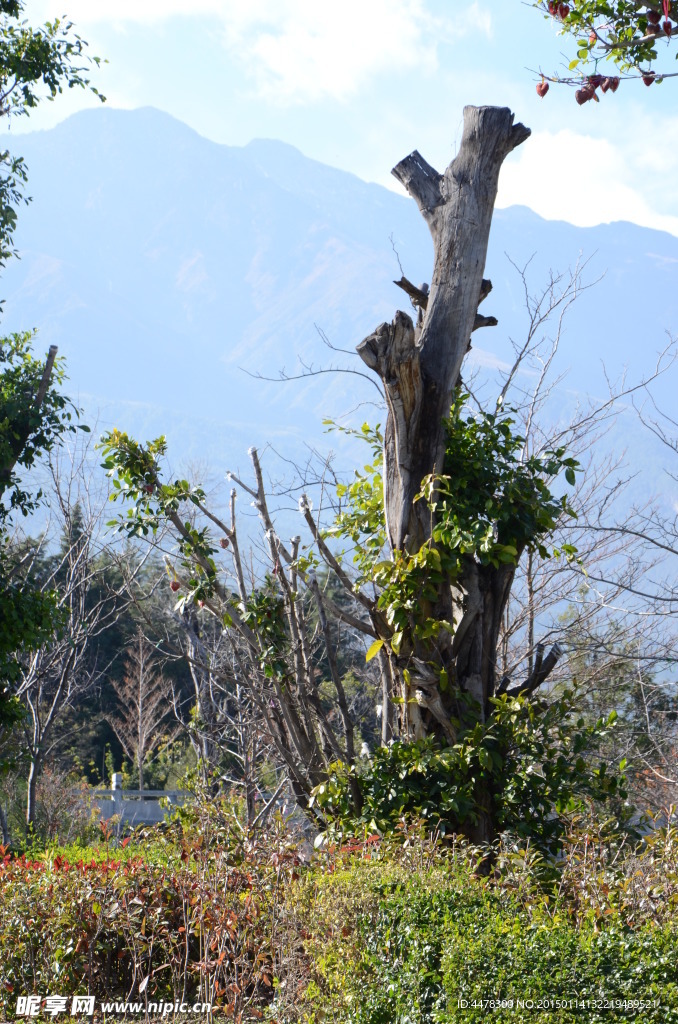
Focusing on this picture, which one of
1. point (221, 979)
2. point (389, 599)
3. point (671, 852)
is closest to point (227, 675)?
point (389, 599)

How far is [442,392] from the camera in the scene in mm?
5648

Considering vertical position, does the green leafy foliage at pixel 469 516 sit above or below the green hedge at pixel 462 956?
above

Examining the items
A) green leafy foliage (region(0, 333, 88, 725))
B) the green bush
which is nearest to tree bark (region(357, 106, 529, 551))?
the green bush

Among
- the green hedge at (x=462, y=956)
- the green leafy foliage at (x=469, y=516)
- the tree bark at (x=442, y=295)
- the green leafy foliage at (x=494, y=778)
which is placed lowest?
the green hedge at (x=462, y=956)

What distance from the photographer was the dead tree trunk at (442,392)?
5.32 meters

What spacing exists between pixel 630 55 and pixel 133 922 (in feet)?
15.7

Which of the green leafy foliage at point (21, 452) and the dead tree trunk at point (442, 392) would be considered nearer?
the dead tree trunk at point (442, 392)

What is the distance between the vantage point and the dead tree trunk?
5.32m

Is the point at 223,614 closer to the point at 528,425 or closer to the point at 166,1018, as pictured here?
the point at 166,1018

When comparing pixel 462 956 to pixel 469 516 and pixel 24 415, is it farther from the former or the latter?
pixel 24 415

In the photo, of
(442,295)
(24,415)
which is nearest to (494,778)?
(442,295)

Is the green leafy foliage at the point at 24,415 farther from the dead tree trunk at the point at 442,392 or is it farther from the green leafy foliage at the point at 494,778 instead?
the green leafy foliage at the point at 494,778

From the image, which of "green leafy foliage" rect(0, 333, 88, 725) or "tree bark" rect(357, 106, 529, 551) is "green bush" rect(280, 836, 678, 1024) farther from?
"green leafy foliage" rect(0, 333, 88, 725)

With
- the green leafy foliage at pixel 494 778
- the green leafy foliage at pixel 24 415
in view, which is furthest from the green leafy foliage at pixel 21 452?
the green leafy foliage at pixel 494 778
